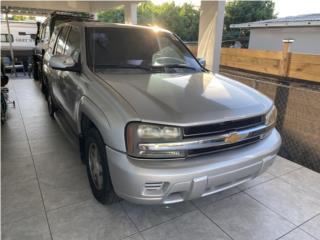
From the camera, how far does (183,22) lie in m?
23.2

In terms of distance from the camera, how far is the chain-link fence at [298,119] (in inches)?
162

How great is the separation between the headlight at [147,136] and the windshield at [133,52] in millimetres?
1034

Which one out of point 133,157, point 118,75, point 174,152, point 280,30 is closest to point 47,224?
point 133,157

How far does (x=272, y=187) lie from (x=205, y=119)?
1.51 m

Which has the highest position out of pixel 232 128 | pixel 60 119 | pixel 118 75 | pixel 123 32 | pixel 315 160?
pixel 123 32

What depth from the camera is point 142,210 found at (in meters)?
2.33

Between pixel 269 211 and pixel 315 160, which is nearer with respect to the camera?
pixel 269 211

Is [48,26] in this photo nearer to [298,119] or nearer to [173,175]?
[298,119]

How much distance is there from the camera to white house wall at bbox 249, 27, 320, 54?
8.83 m

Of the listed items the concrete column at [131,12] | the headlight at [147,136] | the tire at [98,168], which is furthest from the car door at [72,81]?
the concrete column at [131,12]

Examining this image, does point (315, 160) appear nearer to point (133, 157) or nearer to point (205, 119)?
point (205, 119)

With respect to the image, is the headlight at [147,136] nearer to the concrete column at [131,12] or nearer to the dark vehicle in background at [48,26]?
the dark vehicle in background at [48,26]

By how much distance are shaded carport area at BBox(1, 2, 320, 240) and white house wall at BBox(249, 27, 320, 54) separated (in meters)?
7.35

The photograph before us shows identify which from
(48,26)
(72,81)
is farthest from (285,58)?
(48,26)
